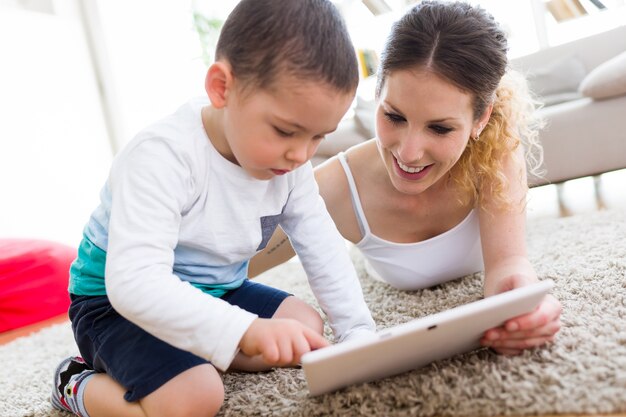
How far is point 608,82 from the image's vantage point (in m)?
2.31

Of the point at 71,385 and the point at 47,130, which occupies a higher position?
the point at 47,130

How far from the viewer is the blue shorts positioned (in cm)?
86

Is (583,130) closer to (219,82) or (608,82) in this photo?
(608,82)

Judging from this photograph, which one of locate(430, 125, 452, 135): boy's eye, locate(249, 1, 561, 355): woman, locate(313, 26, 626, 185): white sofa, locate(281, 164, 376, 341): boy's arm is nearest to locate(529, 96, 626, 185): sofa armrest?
locate(313, 26, 626, 185): white sofa

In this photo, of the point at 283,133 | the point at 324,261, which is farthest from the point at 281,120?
the point at 324,261

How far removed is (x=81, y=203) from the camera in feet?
11.8

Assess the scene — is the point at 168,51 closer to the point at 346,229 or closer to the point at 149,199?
the point at 346,229

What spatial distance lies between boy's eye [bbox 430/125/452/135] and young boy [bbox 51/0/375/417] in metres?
0.27

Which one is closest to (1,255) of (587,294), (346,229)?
(346,229)

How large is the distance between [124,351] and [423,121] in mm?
672

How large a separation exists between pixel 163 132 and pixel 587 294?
0.85 meters

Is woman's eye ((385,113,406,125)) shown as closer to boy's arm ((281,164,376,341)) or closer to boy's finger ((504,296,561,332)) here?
boy's arm ((281,164,376,341))

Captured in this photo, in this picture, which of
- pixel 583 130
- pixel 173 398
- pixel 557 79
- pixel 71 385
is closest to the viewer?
pixel 173 398

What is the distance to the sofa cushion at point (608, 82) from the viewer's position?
2.29m
